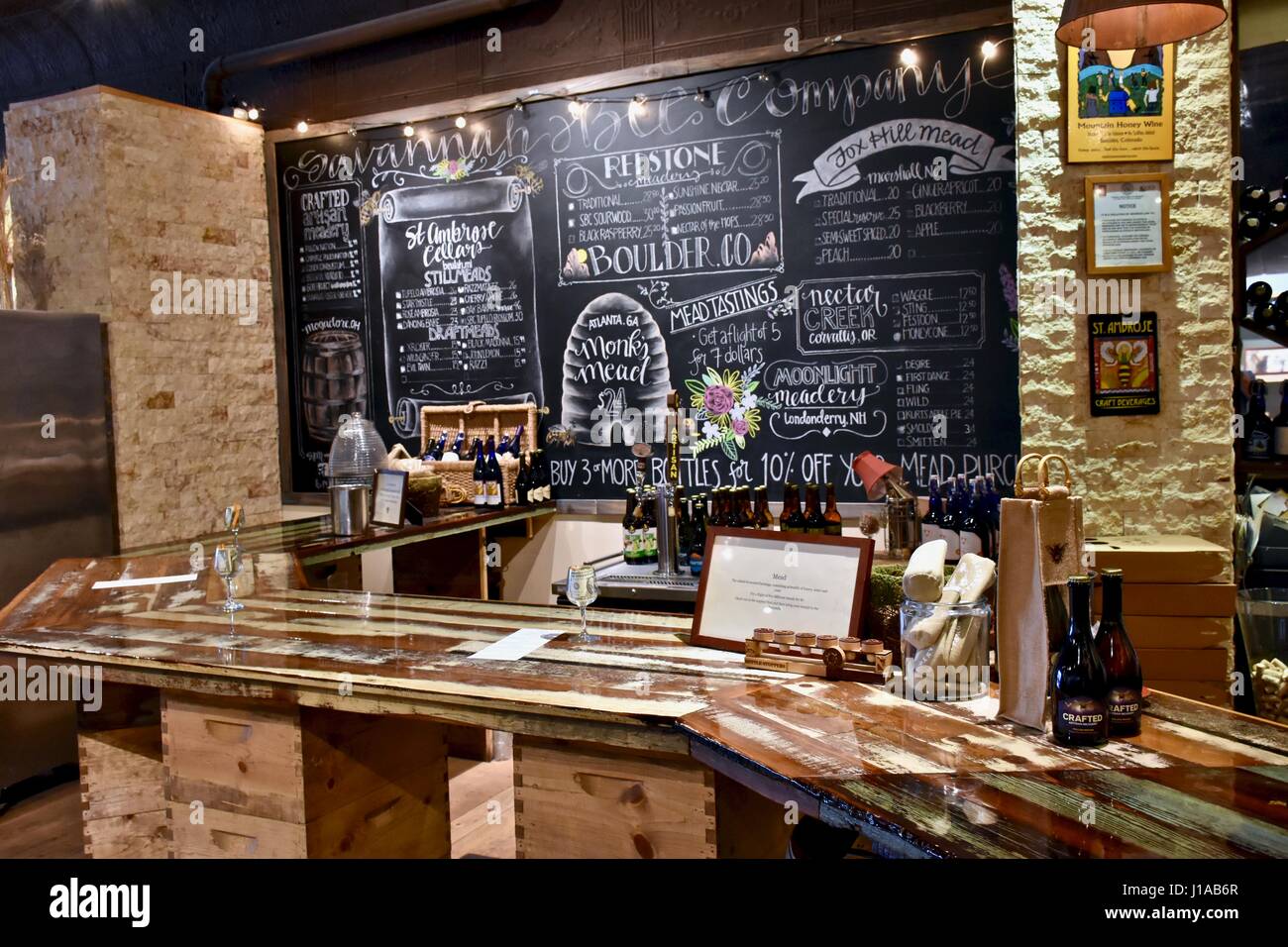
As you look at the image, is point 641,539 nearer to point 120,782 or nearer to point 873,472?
point 873,472

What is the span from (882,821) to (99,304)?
193 inches

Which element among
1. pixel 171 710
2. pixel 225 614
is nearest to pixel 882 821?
pixel 171 710

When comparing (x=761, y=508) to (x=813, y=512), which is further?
(x=761, y=508)

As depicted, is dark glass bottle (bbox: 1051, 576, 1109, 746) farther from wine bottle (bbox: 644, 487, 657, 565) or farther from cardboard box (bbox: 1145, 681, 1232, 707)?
wine bottle (bbox: 644, 487, 657, 565)

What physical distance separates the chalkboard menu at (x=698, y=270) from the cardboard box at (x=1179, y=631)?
1.40 m

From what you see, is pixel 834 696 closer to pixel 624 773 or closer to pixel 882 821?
pixel 624 773

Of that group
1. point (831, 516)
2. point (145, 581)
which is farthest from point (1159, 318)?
point (145, 581)

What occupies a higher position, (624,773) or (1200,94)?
(1200,94)

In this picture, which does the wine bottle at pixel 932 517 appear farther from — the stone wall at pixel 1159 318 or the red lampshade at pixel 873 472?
the stone wall at pixel 1159 318

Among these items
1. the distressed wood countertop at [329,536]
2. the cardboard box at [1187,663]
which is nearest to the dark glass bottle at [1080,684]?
the cardboard box at [1187,663]

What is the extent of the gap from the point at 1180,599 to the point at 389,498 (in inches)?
123

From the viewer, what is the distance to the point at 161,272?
17.3 ft

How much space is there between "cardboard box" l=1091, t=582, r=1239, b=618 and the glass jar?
176cm

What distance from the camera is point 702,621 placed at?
234 centimetres
